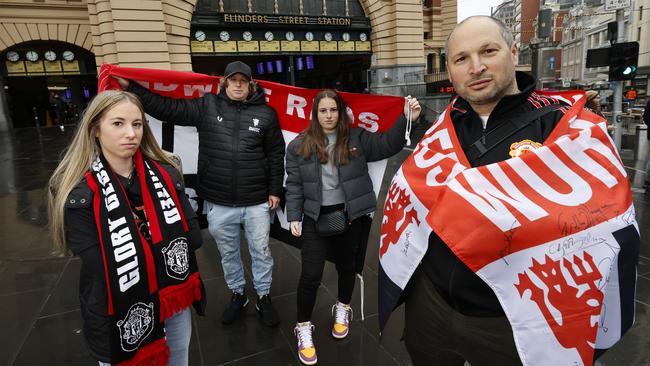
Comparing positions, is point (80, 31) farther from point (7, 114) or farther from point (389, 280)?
point (389, 280)

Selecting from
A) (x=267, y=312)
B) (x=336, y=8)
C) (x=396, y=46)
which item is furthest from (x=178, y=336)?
(x=396, y=46)

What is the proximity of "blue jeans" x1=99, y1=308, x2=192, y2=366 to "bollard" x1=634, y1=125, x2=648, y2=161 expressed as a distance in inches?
475

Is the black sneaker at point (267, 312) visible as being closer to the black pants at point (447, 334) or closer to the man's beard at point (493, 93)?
the black pants at point (447, 334)

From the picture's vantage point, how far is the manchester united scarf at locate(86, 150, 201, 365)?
1.78 meters

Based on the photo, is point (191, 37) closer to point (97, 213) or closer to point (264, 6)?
point (264, 6)

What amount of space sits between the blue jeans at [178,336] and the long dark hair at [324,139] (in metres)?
1.37

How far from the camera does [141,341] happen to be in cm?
188

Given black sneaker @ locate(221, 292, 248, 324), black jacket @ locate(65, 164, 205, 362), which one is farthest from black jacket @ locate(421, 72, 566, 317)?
black sneaker @ locate(221, 292, 248, 324)

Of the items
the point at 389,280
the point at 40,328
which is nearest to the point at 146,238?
the point at 389,280

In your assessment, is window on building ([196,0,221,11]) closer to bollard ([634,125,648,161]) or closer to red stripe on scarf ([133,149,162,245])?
bollard ([634,125,648,161])

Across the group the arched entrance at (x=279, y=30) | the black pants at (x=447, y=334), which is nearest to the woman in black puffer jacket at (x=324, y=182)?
the black pants at (x=447, y=334)

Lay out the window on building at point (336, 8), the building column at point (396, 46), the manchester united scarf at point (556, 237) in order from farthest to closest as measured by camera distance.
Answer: the building column at point (396, 46) < the window on building at point (336, 8) < the manchester united scarf at point (556, 237)

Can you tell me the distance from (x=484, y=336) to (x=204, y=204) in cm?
287

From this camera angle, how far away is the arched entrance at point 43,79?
1859cm
